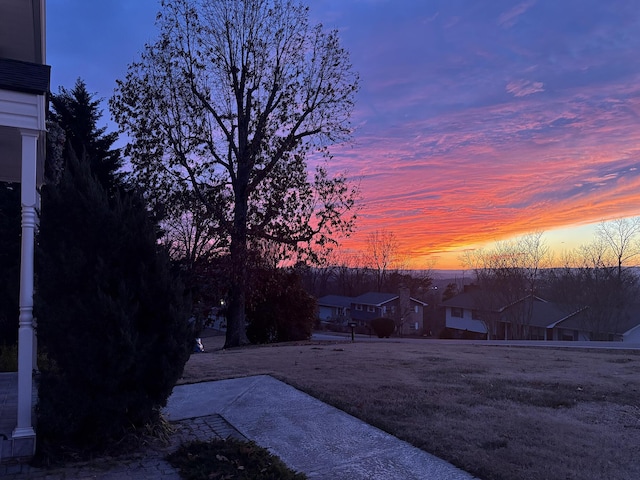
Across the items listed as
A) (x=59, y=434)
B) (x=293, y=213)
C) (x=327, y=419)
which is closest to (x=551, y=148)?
(x=293, y=213)

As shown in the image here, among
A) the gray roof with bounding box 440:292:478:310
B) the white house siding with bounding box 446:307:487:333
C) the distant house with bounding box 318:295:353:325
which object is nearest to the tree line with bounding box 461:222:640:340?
the gray roof with bounding box 440:292:478:310

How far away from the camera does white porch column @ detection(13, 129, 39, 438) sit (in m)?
4.06

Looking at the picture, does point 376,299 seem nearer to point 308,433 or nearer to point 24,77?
point 308,433

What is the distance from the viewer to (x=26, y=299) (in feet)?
13.7

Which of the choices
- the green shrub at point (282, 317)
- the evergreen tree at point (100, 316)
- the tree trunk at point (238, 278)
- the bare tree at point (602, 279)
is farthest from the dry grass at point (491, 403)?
the bare tree at point (602, 279)

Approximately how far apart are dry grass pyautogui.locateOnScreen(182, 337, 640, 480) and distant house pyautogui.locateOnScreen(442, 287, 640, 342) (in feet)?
77.6

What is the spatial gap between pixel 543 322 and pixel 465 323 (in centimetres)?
858

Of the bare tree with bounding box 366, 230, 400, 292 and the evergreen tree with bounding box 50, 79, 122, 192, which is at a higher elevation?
the evergreen tree with bounding box 50, 79, 122, 192

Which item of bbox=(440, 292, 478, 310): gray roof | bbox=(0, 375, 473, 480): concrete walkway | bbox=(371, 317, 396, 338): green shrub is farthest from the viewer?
bbox=(440, 292, 478, 310): gray roof

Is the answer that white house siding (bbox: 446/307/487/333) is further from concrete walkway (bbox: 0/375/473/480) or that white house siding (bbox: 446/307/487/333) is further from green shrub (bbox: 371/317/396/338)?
concrete walkway (bbox: 0/375/473/480)

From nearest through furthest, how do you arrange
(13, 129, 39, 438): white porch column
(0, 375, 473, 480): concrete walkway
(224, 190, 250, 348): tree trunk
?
(0, 375, 473, 480): concrete walkway
(13, 129, 39, 438): white porch column
(224, 190, 250, 348): tree trunk

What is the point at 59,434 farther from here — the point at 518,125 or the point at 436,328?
the point at 436,328

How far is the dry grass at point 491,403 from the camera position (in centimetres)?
410

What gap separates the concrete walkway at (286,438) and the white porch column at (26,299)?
455 mm
